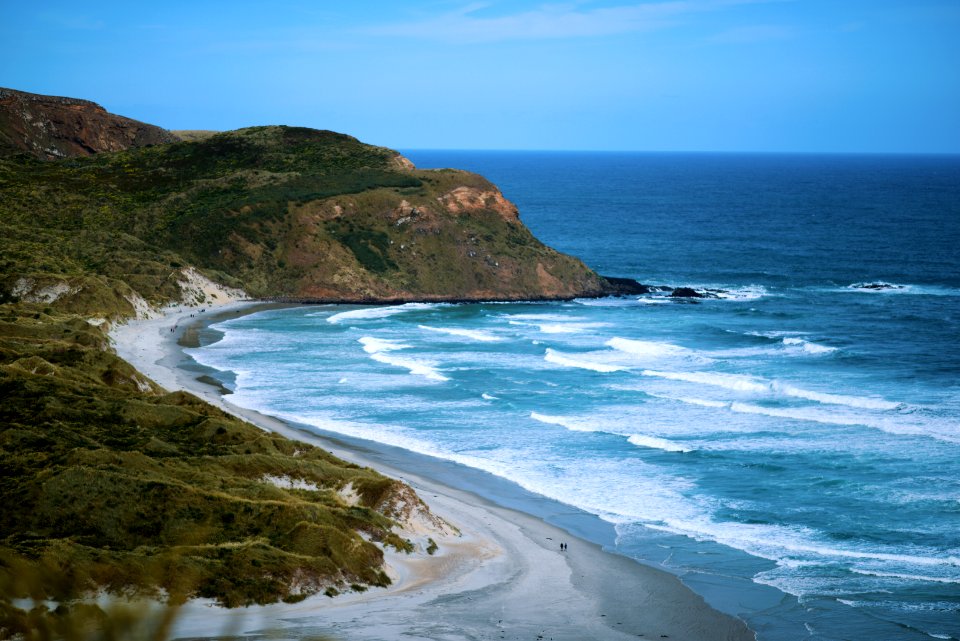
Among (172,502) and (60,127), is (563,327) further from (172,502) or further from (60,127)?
(60,127)

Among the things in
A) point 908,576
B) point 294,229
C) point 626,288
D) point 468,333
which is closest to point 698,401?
point 908,576

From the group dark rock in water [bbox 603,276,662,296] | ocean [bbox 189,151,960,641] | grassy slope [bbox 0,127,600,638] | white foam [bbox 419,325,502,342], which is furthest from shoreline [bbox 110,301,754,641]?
dark rock in water [bbox 603,276,662,296]

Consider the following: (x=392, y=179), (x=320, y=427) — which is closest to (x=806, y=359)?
(x=320, y=427)

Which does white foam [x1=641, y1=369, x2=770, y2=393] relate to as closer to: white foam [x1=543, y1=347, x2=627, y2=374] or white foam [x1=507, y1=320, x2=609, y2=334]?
white foam [x1=543, y1=347, x2=627, y2=374]

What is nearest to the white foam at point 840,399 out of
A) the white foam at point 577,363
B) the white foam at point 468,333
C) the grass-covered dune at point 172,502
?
the white foam at point 577,363

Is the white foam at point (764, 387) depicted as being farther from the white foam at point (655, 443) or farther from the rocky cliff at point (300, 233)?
the rocky cliff at point (300, 233)

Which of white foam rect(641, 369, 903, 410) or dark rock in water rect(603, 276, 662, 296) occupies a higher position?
dark rock in water rect(603, 276, 662, 296)
